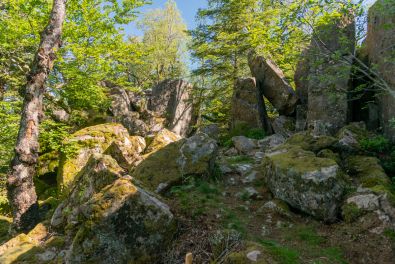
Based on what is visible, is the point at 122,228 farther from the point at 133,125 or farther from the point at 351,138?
the point at 133,125

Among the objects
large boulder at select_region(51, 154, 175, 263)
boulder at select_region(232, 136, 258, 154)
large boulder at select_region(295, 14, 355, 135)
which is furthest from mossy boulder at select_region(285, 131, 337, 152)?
large boulder at select_region(51, 154, 175, 263)

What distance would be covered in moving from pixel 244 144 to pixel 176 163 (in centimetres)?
516

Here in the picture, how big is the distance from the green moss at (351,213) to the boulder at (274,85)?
9143 millimetres

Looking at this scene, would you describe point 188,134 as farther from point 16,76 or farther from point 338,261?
point 338,261

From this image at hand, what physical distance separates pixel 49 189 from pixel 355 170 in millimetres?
11491

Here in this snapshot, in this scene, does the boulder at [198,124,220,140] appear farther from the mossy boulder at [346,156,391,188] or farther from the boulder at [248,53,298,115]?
the mossy boulder at [346,156,391,188]

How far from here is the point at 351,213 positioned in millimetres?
6906

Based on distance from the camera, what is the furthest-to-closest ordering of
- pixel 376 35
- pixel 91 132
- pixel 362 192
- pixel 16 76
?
1. pixel 91 132
2. pixel 16 76
3. pixel 376 35
4. pixel 362 192

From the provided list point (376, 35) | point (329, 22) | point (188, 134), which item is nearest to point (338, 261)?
point (329, 22)

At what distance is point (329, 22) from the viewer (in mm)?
10305

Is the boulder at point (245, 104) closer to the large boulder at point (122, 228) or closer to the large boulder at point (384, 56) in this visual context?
the large boulder at point (384, 56)

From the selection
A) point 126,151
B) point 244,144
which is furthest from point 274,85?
point 126,151

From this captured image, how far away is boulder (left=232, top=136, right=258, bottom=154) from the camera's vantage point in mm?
13195

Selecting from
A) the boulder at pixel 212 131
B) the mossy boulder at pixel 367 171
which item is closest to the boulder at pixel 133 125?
the boulder at pixel 212 131
